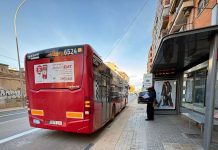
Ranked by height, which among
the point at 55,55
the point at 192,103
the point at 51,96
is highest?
the point at 55,55

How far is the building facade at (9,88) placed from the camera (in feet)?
56.9

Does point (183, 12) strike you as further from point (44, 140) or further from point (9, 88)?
point (9, 88)

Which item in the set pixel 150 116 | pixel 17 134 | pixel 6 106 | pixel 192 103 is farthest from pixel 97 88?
pixel 6 106

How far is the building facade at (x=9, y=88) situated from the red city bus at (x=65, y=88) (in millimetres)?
14365

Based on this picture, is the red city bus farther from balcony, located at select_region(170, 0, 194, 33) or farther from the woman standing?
balcony, located at select_region(170, 0, 194, 33)

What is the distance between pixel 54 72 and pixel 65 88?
669mm

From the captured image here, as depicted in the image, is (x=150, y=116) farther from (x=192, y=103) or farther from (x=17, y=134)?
(x=17, y=134)

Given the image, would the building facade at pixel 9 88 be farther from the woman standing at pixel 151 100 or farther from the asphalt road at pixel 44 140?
the woman standing at pixel 151 100

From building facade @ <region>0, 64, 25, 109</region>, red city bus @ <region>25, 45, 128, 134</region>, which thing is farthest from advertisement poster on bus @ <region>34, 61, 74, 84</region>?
building facade @ <region>0, 64, 25, 109</region>

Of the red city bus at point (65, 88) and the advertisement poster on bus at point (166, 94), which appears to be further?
the advertisement poster on bus at point (166, 94)

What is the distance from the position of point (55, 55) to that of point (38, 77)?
1048mm

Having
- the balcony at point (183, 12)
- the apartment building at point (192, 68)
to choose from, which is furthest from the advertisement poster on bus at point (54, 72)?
the balcony at point (183, 12)

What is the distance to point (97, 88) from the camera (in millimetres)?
5633

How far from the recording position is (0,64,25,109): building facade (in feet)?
56.9
